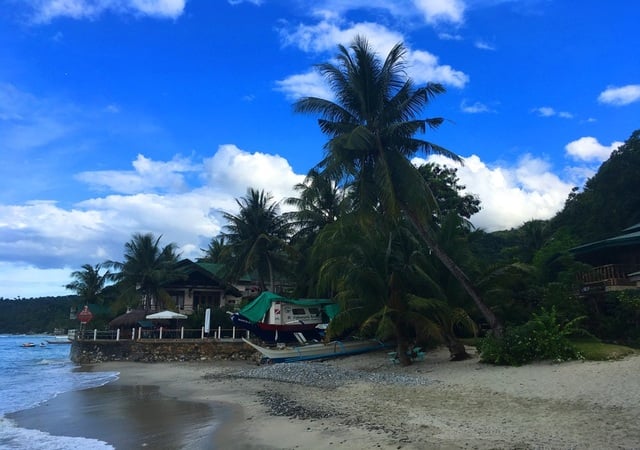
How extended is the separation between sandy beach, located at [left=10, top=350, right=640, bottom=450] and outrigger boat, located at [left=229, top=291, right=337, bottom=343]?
9515 millimetres

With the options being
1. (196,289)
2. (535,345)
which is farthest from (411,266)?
(196,289)

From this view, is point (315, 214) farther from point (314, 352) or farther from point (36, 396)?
point (36, 396)

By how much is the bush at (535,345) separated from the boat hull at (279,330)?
1365cm

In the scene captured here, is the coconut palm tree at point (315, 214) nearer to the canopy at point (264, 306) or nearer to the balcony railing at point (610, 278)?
the canopy at point (264, 306)

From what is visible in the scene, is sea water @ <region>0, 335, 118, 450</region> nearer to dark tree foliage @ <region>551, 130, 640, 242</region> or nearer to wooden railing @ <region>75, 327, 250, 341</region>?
wooden railing @ <region>75, 327, 250, 341</region>

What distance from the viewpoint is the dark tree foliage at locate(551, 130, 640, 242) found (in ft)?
100.0

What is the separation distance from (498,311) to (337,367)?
271 inches

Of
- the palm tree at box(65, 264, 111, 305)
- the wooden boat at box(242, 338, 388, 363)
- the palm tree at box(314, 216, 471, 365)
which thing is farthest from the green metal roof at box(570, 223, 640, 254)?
the palm tree at box(65, 264, 111, 305)

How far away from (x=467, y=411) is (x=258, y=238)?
85.6 ft

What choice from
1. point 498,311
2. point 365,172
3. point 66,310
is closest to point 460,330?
point 498,311

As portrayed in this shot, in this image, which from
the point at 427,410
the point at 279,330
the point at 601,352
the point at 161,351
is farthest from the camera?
the point at 161,351

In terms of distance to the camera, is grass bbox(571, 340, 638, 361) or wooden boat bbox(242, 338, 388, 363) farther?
wooden boat bbox(242, 338, 388, 363)

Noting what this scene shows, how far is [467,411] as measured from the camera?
9664 mm

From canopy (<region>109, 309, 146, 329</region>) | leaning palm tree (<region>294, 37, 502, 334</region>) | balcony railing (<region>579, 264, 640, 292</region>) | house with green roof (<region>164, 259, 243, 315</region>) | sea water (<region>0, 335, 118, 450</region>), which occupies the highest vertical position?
leaning palm tree (<region>294, 37, 502, 334</region>)
